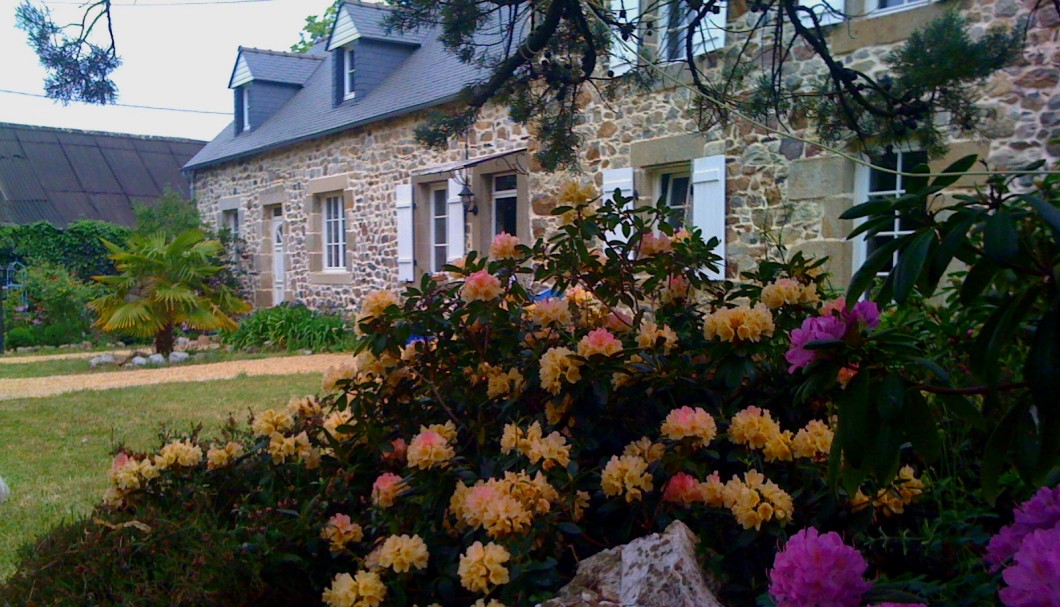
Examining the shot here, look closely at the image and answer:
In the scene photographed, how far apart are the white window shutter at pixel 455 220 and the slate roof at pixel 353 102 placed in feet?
3.48

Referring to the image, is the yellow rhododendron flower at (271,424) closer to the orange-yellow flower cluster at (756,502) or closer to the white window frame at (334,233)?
the orange-yellow flower cluster at (756,502)

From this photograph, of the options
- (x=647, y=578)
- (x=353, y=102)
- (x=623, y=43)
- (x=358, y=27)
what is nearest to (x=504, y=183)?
(x=353, y=102)

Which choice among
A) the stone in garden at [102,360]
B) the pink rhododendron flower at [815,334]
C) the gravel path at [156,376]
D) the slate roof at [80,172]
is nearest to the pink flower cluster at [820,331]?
the pink rhododendron flower at [815,334]

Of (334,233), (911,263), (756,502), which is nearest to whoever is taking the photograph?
(911,263)

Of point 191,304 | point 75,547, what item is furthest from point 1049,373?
point 191,304

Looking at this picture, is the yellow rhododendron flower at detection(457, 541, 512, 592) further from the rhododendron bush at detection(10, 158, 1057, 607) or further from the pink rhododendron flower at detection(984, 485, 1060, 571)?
the pink rhododendron flower at detection(984, 485, 1060, 571)

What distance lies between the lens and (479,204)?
11.2 meters

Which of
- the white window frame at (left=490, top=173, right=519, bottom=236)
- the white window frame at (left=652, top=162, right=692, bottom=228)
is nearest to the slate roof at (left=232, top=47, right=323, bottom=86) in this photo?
the white window frame at (left=490, top=173, right=519, bottom=236)

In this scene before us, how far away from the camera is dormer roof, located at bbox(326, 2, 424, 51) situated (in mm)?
13930

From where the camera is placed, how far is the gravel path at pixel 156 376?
30.5ft

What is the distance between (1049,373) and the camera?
111 cm

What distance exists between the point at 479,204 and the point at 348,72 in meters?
4.67

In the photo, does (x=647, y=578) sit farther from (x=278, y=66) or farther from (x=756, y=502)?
(x=278, y=66)

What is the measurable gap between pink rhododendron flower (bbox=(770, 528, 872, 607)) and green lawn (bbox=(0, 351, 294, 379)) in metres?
10.9
